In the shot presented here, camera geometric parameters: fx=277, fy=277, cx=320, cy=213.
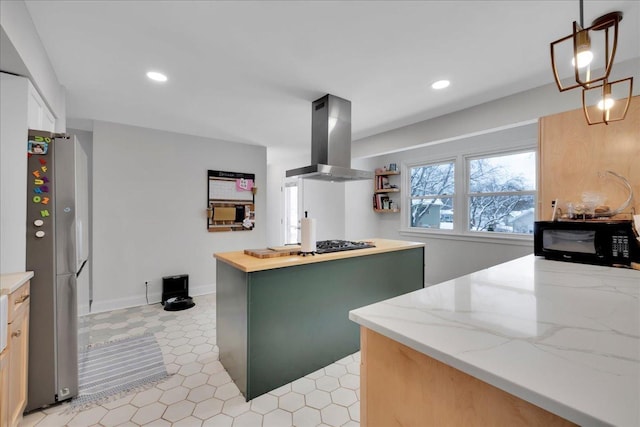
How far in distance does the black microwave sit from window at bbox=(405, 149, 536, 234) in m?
1.73

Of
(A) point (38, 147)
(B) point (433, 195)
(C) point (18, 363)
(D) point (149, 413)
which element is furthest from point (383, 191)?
(C) point (18, 363)

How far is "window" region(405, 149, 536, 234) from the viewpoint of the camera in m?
3.56

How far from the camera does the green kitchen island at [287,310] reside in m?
1.87

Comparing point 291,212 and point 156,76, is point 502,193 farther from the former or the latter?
point 291,212

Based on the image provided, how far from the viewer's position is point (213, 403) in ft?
Result: 6.03

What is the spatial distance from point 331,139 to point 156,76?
165cm

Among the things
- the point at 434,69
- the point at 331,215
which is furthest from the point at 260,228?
the point at 434,69

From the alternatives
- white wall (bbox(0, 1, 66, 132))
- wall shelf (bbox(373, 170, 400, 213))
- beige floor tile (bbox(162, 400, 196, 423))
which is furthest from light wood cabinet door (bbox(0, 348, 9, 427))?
wall shelf (bbox(373, 170, 400, 213))

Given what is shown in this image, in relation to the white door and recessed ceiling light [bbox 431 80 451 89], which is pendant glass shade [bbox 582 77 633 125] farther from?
the white door

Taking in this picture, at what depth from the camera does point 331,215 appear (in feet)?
18.2

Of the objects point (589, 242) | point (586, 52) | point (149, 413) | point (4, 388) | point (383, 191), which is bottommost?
point (149, 413)

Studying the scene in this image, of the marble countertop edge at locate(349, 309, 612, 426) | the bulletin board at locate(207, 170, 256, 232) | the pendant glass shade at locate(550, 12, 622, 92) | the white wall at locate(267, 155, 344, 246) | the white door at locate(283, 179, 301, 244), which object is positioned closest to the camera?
the marble countertop edge at locate(349, 309, 612, 426)

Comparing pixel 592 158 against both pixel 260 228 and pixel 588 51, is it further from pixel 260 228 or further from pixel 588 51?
pixel 260 228

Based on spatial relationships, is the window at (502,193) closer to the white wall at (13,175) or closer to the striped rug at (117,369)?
the striped rug at (117,369)
